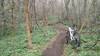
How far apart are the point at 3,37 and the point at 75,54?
11.1 meters

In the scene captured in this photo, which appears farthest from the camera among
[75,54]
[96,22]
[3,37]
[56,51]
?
[96,22]

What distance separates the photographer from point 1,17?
23.8 meters

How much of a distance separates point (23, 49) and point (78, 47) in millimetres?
4896

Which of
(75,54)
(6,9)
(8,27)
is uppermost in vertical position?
(6,9)

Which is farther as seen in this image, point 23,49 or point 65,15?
point 65,15

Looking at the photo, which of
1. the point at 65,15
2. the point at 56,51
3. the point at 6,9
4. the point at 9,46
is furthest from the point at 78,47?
the point at 65,15

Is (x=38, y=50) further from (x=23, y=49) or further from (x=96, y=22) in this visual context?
(x=96, y=22)

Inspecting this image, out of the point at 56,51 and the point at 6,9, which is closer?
the point at 56,51

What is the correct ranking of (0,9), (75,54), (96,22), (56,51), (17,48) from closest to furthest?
(75,54) → (56,51) → (17,48) → (0,9) → (96,22)

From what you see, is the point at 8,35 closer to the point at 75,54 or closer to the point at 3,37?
the point at 3,37

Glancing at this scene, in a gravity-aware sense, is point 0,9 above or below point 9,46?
above

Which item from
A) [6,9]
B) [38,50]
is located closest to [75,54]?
[38,50]

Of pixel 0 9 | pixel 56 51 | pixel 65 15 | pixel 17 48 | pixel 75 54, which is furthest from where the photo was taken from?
Answer: pixel 65 15

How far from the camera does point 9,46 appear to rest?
20.2 meters
